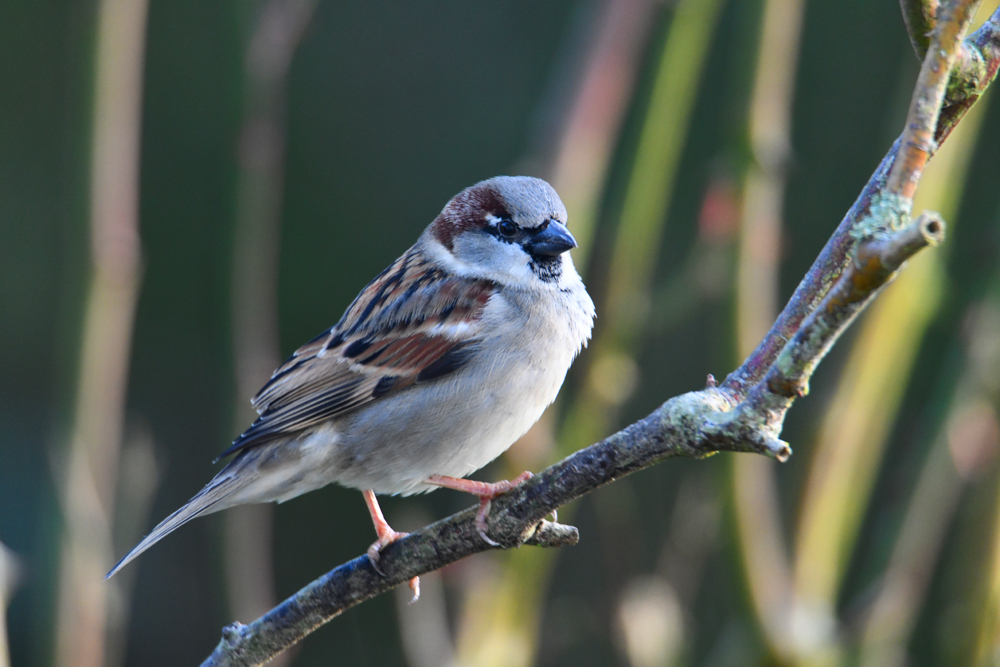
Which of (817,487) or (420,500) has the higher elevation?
(420,500)

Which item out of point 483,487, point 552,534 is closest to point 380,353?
point 483,487

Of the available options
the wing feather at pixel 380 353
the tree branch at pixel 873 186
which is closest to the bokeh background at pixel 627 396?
the wing feather at pixel 380 353

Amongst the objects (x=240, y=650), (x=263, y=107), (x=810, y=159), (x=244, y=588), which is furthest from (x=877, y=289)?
(x=810, y=159)

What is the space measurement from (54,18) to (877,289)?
529 centimetres

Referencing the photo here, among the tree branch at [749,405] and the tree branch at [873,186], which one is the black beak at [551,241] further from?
the tree branch at [873,186]

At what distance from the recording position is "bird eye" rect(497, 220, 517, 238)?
7.67 ft

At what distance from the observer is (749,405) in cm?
115

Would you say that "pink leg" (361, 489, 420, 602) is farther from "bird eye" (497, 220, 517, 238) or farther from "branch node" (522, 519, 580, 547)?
"bird eye" (497, 220, 517, 238)

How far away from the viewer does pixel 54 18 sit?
5.31 metres

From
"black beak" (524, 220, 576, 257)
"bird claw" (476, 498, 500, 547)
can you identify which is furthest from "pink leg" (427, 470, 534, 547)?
"black beak" (524, 220, 576, 257)

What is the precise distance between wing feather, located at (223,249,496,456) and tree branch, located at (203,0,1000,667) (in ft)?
2.11

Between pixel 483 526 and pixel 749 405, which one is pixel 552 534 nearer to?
pixel 483 526

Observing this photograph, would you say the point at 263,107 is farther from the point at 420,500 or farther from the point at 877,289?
the point at 420,500

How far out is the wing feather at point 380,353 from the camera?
2.25 metres
